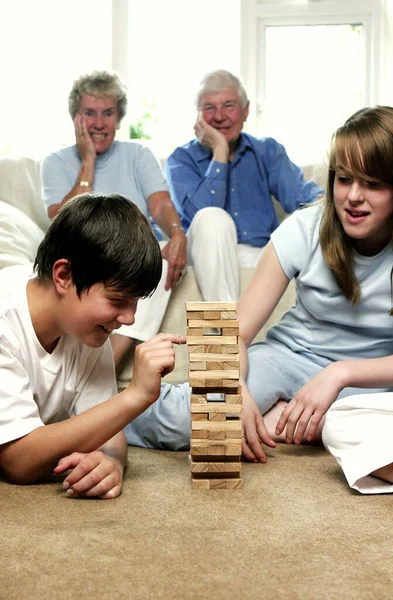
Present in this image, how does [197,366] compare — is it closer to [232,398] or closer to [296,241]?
[232,398]

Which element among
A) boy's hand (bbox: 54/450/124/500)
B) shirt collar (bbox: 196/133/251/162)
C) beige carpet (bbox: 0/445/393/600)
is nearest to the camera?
beige carpet (bbox: 0/445/393/600)

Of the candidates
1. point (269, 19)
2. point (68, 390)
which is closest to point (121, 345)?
point (68, 390)

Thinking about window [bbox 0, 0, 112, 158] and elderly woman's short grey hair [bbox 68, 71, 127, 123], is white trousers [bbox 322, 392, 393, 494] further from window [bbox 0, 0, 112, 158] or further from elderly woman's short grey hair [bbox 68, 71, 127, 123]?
window [bbox 0, 0, 112, 158]

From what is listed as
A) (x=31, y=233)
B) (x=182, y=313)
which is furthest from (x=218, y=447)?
(x=31, y=233)

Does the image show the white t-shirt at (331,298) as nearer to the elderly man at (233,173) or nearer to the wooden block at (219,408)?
the wooden block at (219,408)

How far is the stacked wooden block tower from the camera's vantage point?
4.44 ft

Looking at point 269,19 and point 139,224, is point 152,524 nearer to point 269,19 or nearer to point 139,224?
point 139,224

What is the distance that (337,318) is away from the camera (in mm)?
1769

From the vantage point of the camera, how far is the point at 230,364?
140 cm

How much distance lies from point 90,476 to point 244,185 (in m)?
1.73

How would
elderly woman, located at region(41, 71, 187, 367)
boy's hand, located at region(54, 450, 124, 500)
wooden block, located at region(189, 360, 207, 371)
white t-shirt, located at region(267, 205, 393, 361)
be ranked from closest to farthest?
boy's hand, located at region(54, 450, 124, 500) < wooden block, located at region(189, 360, 207, 371) < white t-shirt, located at region(267, 205, 393, 361) < elderly woman, located at region(41, 71, 187, 367)

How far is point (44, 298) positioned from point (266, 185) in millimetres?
1588

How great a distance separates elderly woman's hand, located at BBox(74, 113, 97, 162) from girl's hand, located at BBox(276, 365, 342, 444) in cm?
140

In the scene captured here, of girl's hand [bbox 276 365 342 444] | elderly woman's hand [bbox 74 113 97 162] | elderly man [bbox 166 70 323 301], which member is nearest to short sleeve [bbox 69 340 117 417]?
girl's hand [bbox 276 365 342 444]
